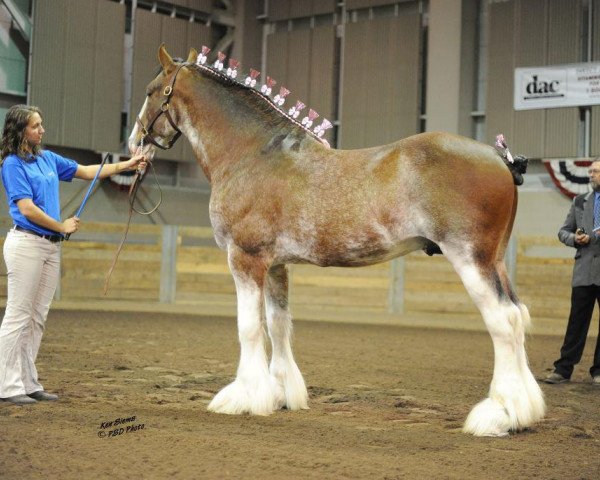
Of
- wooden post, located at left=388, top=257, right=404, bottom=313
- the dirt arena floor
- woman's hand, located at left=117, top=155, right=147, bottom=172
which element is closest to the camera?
the dirt arena floor

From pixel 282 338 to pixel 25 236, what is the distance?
157 centimetres

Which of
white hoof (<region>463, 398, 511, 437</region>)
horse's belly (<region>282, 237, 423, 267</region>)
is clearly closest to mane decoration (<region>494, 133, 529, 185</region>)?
horse's belly (<region>282, 237, 423, 267</region>)

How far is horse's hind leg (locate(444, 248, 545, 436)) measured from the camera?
12.5 feet

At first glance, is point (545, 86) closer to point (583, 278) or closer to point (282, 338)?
point (583, 278)

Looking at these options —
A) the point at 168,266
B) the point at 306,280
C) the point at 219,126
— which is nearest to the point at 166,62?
the point at 219,126

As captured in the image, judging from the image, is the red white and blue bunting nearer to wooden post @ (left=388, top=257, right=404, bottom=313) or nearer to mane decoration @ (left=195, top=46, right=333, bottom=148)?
wooden post @ (left=388, top=257, right=404, bottom=313)

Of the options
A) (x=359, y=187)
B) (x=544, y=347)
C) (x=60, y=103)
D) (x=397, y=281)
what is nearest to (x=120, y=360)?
(x=359, y=187)

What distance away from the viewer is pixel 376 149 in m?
4.17

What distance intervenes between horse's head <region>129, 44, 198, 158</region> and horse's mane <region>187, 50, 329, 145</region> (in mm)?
135

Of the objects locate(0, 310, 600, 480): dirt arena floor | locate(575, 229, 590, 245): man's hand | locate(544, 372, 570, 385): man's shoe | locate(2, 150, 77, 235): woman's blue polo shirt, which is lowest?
locate(0, 310, 600, 480): dirt arena floor

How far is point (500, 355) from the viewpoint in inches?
152

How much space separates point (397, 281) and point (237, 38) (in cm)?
776

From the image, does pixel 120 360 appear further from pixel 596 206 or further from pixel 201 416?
pixel 596 206

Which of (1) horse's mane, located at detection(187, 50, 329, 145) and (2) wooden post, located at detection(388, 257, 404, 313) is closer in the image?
(1) horse's mane, located at detection(187, 50, 329, 145)
